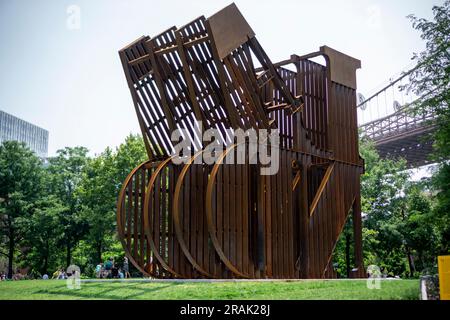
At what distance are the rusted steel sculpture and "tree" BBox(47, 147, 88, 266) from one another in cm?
1673

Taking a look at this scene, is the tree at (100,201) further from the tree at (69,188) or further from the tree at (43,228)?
the tree at (43,228)

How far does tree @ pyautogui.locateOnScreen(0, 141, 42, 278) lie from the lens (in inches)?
1302

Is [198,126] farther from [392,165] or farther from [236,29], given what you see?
[392,165]

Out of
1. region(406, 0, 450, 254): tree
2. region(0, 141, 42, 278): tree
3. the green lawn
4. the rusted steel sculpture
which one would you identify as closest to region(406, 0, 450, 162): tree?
region(406, 0, 450, 254): tree

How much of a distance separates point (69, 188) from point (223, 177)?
74.8 feet

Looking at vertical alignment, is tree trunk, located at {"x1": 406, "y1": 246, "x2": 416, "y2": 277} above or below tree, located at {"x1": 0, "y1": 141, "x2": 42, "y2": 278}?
below

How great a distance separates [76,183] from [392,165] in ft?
59.3

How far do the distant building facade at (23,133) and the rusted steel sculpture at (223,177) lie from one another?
65.8ft

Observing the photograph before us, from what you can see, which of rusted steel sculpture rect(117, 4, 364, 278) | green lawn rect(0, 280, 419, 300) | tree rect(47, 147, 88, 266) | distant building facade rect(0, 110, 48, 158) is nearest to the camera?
green lawn rect(0, 280, 419, 300)

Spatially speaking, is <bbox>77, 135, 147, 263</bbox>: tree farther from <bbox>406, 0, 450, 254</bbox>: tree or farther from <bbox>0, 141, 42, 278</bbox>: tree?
<bbox>406, 0, 450, 254</bbox>: tree

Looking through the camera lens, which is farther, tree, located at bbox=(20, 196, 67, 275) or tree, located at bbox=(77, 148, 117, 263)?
tree, located at bbox=(20, 196, 67, 275)

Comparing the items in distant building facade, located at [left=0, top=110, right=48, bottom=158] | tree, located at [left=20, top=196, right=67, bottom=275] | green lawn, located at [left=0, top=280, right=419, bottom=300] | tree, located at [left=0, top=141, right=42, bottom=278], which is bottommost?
green lawn, located at [left=0, top=280, right=419, bottom=300]

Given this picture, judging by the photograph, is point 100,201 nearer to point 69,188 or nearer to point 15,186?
point 69,188

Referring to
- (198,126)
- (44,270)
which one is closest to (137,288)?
(198,126)
